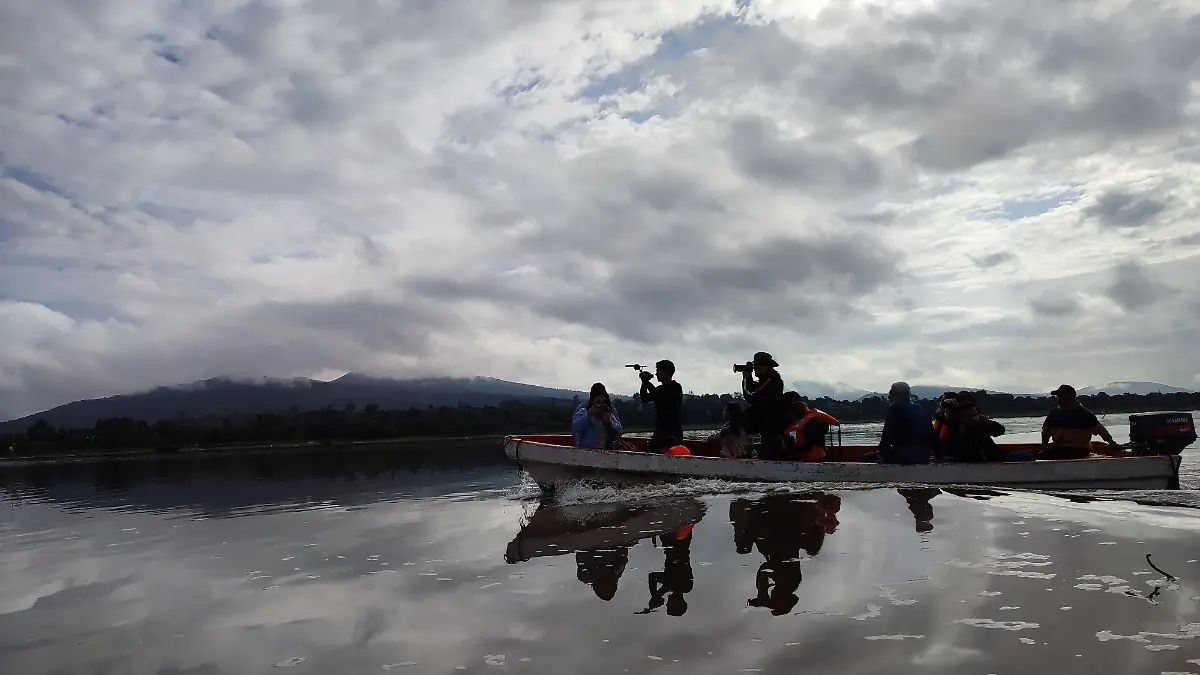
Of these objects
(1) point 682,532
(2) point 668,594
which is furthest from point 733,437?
(2) point 668,594

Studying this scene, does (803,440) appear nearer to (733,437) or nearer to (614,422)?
(733,437)

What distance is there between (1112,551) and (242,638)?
259 inches

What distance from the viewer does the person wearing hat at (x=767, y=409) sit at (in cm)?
1294

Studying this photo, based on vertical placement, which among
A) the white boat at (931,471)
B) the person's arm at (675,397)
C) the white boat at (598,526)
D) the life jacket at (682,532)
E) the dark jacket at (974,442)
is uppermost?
the person's arm at (675,397)

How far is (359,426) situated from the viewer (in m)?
85.0

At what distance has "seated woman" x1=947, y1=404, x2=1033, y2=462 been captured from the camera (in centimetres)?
1266

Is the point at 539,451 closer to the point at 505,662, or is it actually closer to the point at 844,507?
the point at 844,507

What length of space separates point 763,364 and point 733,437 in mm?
1634

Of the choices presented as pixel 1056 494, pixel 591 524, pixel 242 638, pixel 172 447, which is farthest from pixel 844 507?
pixel 172 447

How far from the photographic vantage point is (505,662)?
422 centimetres

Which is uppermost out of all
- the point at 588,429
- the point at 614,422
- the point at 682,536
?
the point at 614,422

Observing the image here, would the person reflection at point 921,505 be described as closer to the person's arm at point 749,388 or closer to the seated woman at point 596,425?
the person's arm at point 749,388

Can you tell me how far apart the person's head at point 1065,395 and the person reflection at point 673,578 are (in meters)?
9.04

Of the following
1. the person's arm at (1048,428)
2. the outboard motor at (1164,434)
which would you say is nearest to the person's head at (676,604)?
the person's arm at (1048,428)
